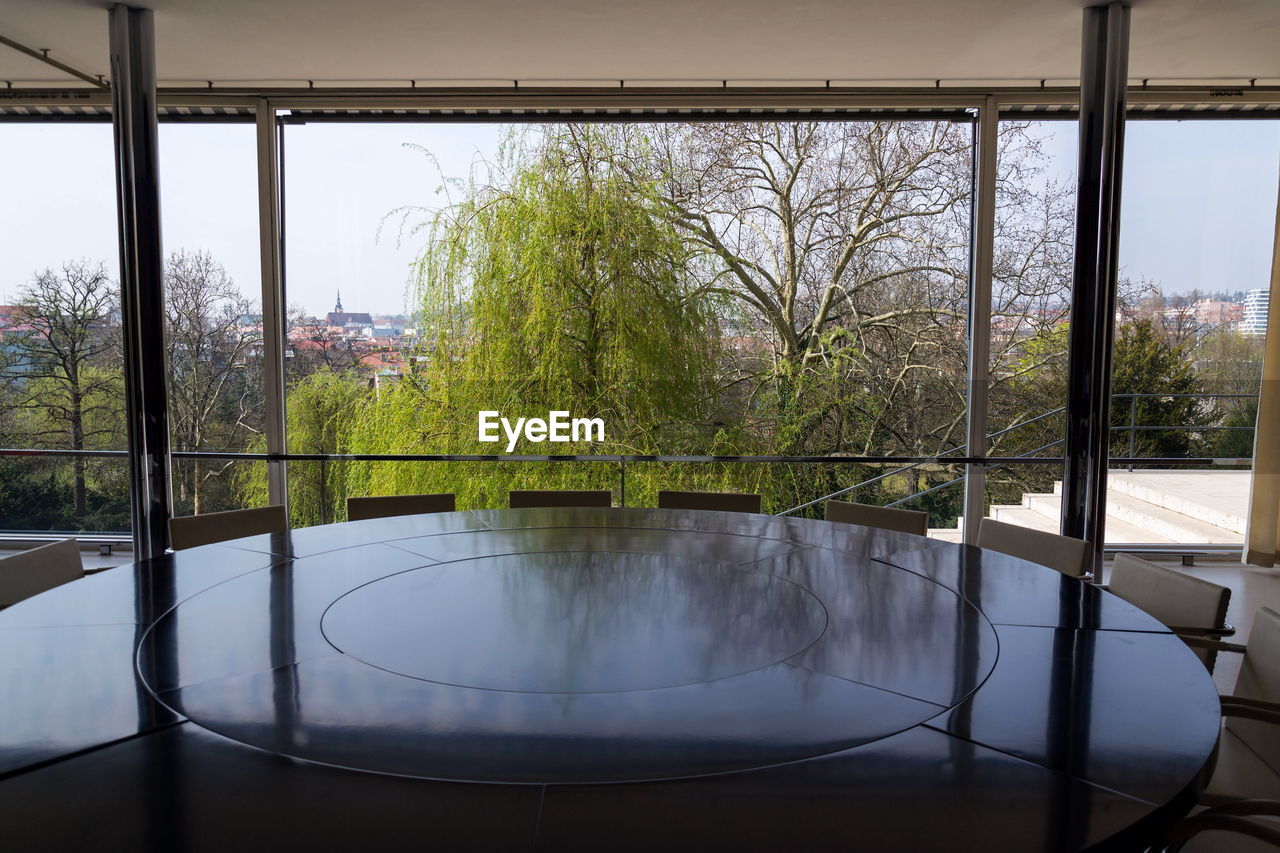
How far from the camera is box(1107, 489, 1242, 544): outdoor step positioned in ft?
18.1

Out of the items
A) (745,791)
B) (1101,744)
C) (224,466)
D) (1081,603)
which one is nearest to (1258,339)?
(1081,603)

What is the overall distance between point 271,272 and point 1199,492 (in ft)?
21.2

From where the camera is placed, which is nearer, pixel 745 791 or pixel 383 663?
pixel 745 791

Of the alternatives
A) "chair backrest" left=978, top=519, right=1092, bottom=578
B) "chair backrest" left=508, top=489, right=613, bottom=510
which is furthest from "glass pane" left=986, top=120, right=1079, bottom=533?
"chair backrest" left=508, top=489, right=613, bottom=510

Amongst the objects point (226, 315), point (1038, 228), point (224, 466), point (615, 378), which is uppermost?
point (1038, 228)

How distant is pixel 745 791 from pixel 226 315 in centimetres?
535

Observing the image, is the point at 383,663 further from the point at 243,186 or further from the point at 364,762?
the point at 243,186

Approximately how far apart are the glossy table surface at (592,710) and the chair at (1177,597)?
0.34 meters

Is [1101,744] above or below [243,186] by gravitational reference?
below

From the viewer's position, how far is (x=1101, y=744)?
1.14 metres

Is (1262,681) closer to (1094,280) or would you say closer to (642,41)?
(1094,280)

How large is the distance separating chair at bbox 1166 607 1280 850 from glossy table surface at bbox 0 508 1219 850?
18 cm

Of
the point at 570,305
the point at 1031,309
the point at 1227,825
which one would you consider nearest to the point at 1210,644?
the point at 1227,825

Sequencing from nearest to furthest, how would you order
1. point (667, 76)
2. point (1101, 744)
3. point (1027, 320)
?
point (1101, 744) → point (667, 76) → point (1027, 320)
